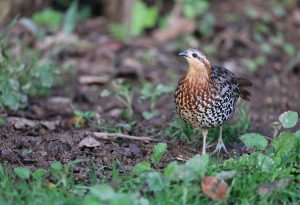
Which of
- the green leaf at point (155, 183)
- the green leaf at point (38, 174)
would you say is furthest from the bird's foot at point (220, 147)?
the green leaf at point (38, 174)

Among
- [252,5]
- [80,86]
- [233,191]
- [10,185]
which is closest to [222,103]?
[233,191]

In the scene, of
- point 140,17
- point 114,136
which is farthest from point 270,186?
point 140,17

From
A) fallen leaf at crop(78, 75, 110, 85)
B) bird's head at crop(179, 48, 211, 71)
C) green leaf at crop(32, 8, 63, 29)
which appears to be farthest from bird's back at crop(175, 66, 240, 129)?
green leaf at crop(32, 8, 63, 29)

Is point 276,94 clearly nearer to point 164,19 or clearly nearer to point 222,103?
point 164,19

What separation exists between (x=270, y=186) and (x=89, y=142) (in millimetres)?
1774

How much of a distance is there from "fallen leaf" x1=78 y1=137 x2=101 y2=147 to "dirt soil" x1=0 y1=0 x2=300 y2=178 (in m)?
0.02

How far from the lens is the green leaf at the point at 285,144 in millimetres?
5102

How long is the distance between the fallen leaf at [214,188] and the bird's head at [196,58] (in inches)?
53.4

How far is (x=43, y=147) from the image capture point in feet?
18.1

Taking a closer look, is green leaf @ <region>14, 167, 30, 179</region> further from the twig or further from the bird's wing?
the bird's wing

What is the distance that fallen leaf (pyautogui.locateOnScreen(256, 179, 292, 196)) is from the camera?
4.42 m

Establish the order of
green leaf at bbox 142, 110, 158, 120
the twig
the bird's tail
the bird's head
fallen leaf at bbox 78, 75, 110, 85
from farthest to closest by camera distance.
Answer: fallen leaf at bbox 78, 75, 110, 85, green leaf at bbox 142, 110, 158, 120, the bird's tail, the twig, the bird's head

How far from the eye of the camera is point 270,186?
4.44m

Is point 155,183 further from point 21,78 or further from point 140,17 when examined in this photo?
point 140,17
